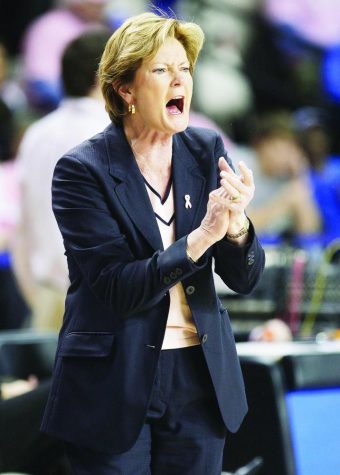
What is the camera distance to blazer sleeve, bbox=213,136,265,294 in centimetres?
210

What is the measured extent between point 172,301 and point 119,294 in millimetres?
131

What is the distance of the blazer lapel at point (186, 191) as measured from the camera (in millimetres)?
2148

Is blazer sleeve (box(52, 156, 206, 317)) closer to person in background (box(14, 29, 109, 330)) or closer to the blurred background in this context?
person in background (box(14, 29, 109, 330))

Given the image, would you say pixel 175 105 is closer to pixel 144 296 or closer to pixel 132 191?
pixel 132 191

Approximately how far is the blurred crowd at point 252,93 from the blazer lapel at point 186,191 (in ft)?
13.6

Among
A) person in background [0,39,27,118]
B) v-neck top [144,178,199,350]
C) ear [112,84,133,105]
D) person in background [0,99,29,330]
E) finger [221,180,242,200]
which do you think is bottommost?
person in background [0,99,29,330]

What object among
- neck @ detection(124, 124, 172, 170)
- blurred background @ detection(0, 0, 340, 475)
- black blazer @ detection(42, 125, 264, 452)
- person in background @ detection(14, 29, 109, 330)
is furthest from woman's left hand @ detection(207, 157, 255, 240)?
blurred background @ detection(0, 0, 340, 475)

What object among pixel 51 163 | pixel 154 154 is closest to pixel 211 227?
pixel 154 154

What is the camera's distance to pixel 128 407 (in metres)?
2.09

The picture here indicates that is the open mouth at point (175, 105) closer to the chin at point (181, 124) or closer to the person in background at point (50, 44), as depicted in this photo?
the chin at point (181, 124)

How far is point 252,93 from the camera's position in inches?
282

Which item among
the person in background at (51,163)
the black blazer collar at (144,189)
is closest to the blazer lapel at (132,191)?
the black blazer collar at (144,189)

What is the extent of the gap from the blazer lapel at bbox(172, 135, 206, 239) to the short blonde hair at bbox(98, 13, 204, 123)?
0.17 m

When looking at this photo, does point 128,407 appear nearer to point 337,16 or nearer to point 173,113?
point 173,113
